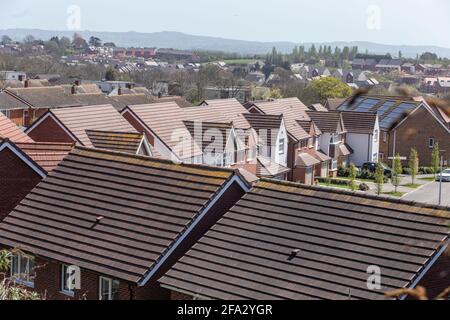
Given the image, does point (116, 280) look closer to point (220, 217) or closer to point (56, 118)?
point (220, 217)

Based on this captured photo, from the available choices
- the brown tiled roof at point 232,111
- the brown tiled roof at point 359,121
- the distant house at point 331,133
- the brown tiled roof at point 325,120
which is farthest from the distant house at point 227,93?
the brown tiled roof at point 232,111

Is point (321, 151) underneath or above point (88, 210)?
underneath

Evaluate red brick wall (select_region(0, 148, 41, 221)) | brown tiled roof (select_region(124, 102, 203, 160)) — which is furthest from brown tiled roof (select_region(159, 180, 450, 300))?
brown tiled roof (select_region(124, 102, 203, 160))

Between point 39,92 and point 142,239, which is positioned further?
point 39,92

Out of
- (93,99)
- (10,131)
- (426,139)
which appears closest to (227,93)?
(93,99)

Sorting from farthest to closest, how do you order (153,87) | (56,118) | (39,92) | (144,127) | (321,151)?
(153,87) < (39,92) < (321,151) < (144,127) < (56,118)

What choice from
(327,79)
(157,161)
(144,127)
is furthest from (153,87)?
(157,161)

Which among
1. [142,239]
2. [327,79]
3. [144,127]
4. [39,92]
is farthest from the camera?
[327,79]
